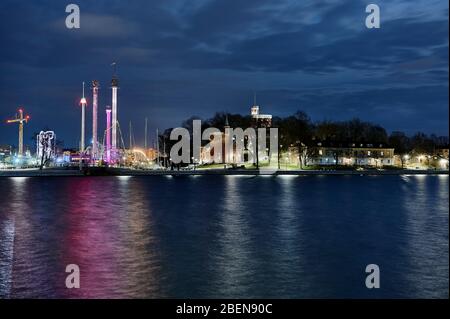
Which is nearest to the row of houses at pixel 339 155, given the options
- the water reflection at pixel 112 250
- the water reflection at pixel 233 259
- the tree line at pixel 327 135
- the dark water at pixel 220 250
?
the tree line at pixel 327 135

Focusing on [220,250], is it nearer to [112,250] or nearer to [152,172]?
[112,250]

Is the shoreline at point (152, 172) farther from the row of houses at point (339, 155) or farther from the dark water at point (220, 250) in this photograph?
the dark water at point (220, 250)

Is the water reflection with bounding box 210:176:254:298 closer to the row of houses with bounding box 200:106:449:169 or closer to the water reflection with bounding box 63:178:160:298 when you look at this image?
the water reflection with bounding box 63:178:160:298

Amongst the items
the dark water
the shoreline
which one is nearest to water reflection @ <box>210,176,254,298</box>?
the dark water

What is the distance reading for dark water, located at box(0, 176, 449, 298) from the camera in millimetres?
16656

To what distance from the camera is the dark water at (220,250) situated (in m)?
16.7

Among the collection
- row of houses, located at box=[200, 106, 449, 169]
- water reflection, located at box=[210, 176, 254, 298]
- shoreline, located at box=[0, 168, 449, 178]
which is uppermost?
row of houses, located at box=[200, 106, 449, 169]

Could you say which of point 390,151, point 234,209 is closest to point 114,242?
point 234,209

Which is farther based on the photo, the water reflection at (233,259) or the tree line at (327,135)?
the tree line at (327,135)

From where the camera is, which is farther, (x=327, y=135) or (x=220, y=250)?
(x=327, y=135)

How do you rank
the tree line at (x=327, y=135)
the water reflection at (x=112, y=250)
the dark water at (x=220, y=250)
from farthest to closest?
the tree line at (x=327, y=135), the dark water at (x=220, y=250), the water reflection at (x=112, y=250)

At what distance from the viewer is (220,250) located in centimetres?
2323

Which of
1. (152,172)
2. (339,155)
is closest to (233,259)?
(152,172)
